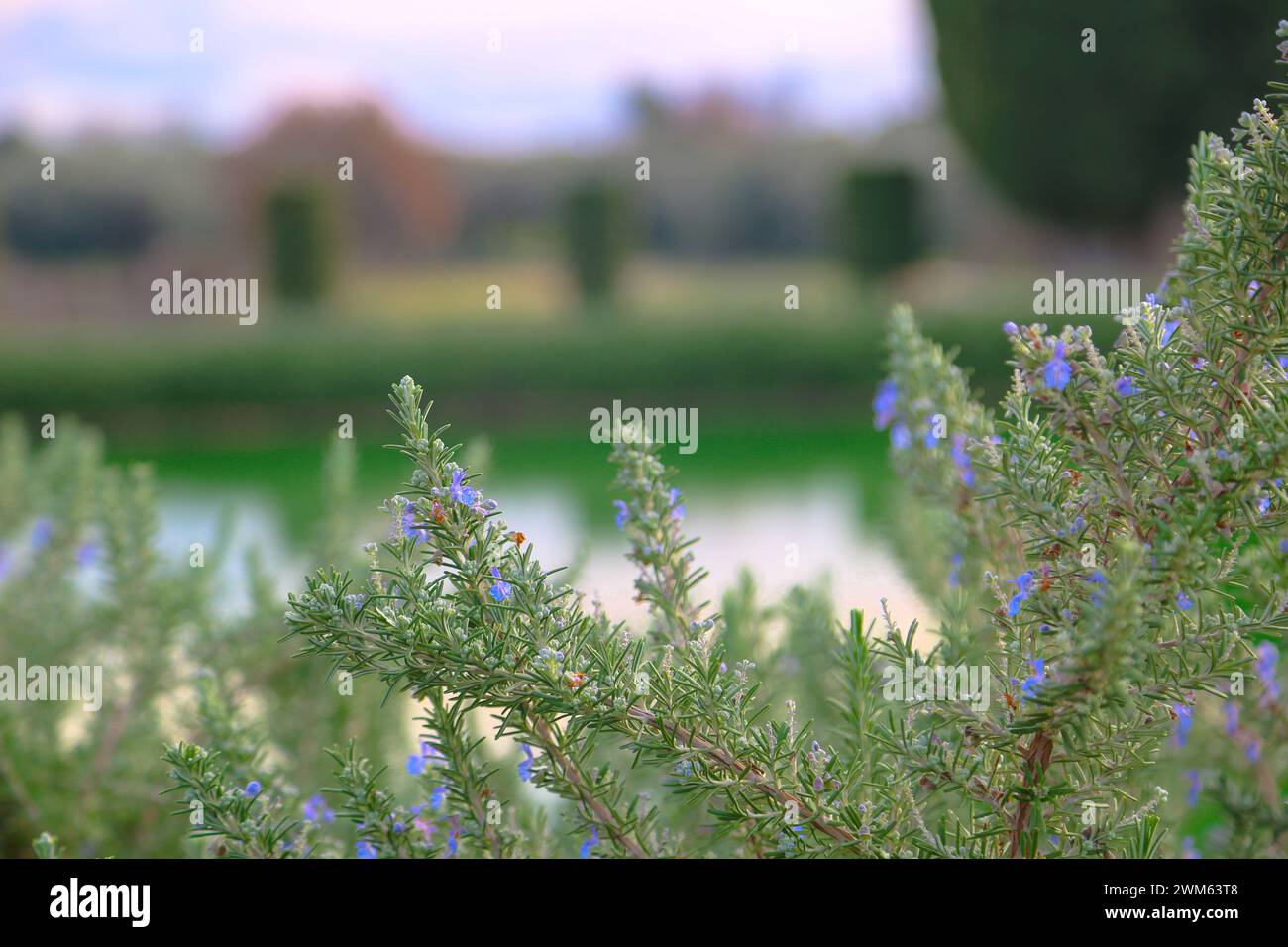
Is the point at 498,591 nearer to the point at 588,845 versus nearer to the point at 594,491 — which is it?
the point at 588,845

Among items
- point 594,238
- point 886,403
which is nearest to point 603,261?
point 594,238

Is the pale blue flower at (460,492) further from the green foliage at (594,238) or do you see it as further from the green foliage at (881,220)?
the green foliage at (881,220)

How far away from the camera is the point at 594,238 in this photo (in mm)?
18844

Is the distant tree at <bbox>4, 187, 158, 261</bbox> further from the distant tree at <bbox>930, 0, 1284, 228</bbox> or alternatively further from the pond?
the distant tree at <bbox>930, 0, 1284, 228</bbox>

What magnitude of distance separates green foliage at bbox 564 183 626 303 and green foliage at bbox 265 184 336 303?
151 inches

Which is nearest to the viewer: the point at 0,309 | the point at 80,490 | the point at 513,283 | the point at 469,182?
the point at 80,490

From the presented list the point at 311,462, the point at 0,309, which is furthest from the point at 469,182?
the point at 311,462

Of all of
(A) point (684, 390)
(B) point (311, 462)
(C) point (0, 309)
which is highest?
(C) point (0, 309)

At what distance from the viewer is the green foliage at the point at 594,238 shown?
18656 mm

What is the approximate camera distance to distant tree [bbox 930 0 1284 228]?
1538 cm

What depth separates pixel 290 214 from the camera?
1805 cm

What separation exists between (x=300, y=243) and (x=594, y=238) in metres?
4.61

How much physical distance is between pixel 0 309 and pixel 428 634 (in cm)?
2139
